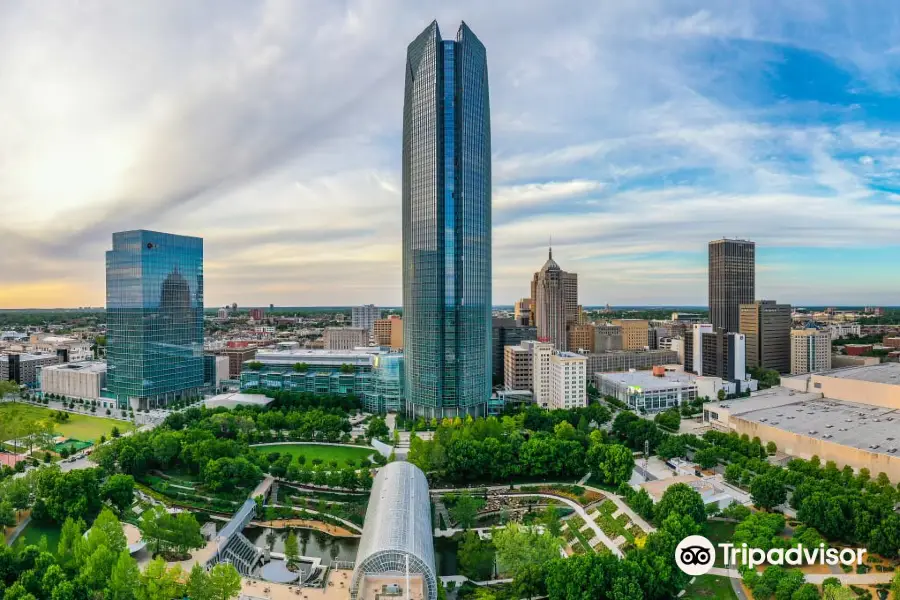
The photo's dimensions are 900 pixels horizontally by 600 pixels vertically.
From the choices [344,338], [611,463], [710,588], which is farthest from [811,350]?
[344,338]

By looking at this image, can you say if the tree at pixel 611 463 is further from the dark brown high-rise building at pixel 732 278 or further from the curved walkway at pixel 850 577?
the dark brown high-rise building at pixel 732 278

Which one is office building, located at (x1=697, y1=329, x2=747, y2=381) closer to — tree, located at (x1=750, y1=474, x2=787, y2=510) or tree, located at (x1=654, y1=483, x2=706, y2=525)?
tree, located at (x1=750, y1=474, x2=787, y2=510)

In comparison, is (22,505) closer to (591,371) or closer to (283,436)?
(283,436)

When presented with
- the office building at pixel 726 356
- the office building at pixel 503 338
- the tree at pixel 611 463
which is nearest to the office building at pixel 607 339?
the office building at pixel 503 338

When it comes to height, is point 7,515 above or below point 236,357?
below

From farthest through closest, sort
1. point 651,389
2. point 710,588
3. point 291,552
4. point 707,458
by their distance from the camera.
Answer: point 651,389 < point 707,458 < point 291,552 < point 710,588

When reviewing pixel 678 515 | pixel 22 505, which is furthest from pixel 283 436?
pixel 678 515

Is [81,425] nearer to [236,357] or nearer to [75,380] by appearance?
[75,380]
